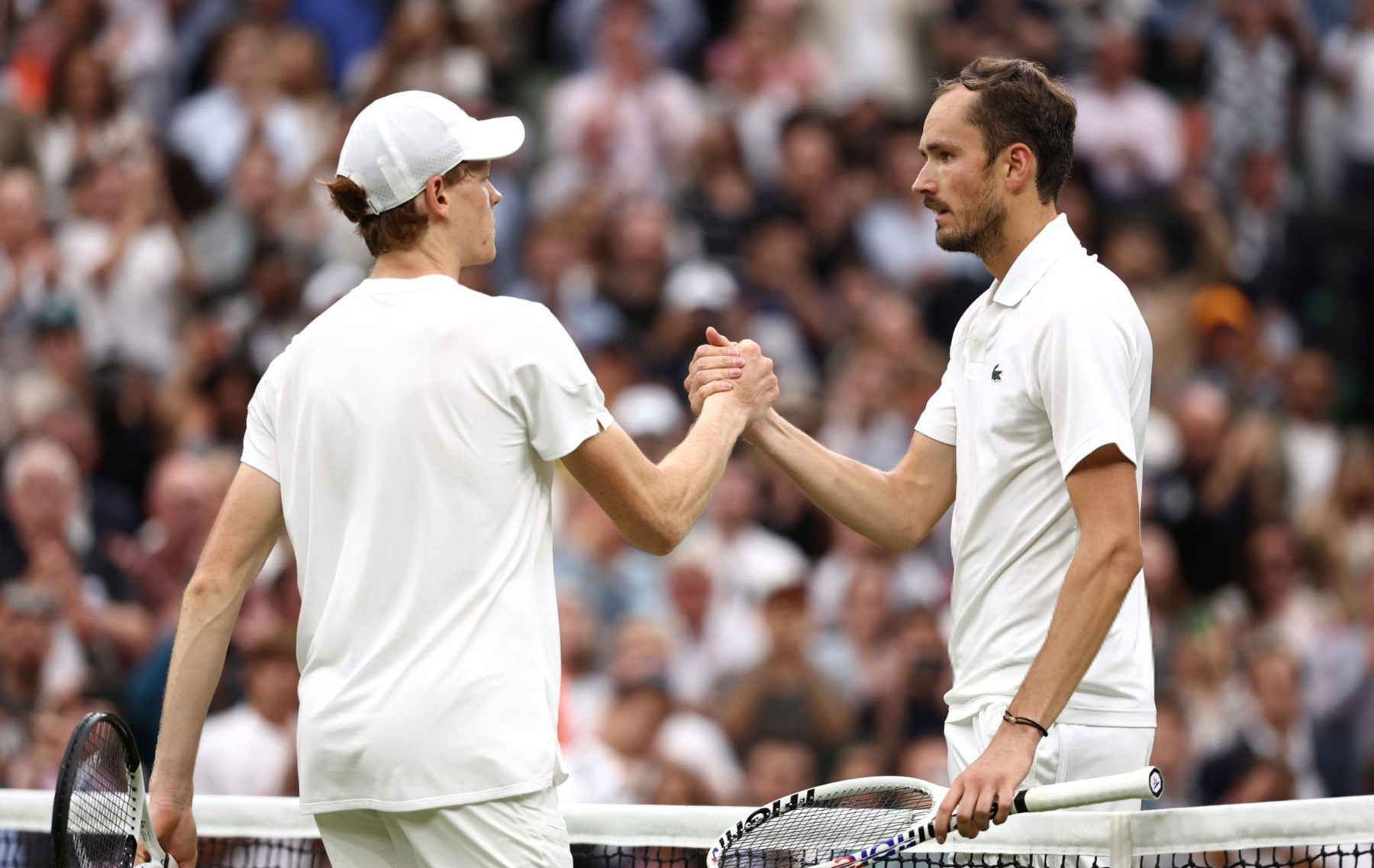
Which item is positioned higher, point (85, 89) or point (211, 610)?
point (85, 89)

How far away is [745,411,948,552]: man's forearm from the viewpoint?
4.46 m

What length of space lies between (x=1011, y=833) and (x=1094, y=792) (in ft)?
3.08

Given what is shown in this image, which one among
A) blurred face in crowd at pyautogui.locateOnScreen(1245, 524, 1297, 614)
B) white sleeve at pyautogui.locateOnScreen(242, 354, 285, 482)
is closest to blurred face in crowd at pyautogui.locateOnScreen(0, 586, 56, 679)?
white sleeve at pyautogui.locateOnScreen(242, 354, 285, 482)

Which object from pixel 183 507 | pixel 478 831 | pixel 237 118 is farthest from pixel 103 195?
pixel 478 831

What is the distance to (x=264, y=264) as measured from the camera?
33.4ft

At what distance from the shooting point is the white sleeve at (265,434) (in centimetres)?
374

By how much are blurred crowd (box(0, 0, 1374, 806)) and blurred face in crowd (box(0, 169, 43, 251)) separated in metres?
0.02

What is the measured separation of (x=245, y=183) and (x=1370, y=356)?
6071mm

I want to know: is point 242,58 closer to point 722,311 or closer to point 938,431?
point 722,311

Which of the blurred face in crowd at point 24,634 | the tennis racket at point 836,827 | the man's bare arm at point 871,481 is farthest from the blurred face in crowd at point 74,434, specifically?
the tennis racket at point 836,827

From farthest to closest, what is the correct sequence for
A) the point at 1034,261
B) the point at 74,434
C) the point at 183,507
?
the point at 74,434
the point at 183,507
the point at 1034,261

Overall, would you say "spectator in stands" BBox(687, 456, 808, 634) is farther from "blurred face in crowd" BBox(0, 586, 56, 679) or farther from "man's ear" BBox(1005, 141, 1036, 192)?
"man's ear" BBox(1005, 141, 1036, 192)

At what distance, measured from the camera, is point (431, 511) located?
11.2 ft

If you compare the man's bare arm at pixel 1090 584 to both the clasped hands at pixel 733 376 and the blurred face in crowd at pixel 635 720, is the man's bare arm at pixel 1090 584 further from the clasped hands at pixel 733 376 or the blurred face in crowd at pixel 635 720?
the blurred face in crowd at pixel 635 720
